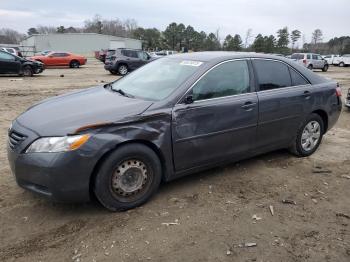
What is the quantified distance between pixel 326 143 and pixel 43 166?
5.08m

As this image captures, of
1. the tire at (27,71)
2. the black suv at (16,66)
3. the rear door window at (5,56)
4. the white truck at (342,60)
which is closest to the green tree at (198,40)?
the white truck at (342,60)

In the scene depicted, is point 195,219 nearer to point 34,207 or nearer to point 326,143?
point 34,207

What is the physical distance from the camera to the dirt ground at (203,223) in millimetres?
3246

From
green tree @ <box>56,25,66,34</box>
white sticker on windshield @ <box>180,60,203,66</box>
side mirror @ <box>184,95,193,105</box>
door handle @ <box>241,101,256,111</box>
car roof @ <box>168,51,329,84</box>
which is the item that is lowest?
door handle @ <box>241,101,256,111</box>

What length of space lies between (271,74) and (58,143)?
306cm

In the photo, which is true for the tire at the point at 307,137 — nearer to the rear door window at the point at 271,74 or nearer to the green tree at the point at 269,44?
the rear door window at the point at 271,74

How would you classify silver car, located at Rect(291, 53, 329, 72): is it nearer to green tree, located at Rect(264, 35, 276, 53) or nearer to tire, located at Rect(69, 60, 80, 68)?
tire, located at Rect(69, 60, 80, 68)

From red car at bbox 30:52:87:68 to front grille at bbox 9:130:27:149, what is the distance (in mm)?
27020

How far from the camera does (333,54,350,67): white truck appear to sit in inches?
1690

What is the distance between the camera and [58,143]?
3.50 meters

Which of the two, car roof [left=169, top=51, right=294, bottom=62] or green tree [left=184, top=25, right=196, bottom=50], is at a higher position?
green tree [left=184, top=25, right=196, bottom=50]

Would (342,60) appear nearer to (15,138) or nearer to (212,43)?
(212,43)

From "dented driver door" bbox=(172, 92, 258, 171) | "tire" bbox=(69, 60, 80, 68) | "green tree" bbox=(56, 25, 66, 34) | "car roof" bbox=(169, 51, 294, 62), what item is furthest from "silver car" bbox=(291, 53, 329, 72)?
"green tree" bbox=(56, 25, 66, 34)

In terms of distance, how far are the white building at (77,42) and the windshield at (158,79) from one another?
7037 centimetres
